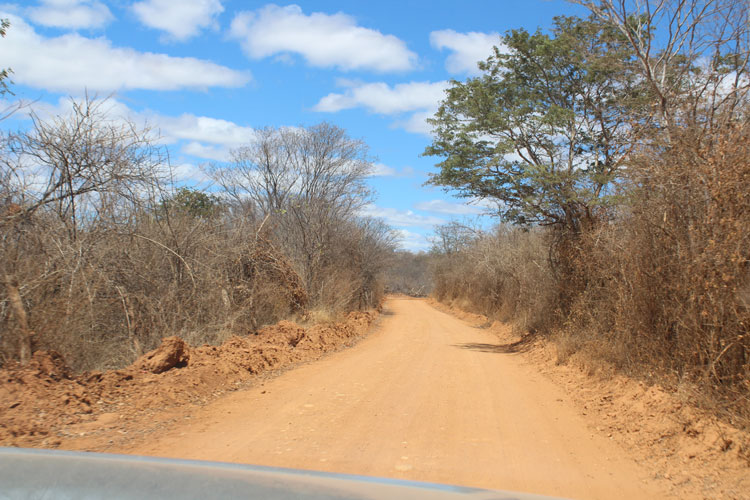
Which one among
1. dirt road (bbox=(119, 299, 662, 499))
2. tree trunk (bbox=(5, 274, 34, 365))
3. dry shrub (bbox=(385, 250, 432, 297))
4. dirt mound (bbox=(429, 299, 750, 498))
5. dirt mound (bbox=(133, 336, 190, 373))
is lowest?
dirt road (bbox=(119, 299, 662, 499))

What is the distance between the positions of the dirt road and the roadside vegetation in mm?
1506

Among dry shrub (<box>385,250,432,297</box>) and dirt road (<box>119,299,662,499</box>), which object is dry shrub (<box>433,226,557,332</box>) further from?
dry shrub (<box>385,250,432,297</box>)

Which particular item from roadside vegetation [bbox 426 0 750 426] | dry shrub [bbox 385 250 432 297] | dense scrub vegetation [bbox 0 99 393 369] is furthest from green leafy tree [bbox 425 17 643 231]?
dry shrub [bbox 385 250 432 297]

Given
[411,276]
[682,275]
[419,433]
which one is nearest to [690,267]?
[682,275]

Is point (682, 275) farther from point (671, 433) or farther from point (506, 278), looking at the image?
point (506, 278)

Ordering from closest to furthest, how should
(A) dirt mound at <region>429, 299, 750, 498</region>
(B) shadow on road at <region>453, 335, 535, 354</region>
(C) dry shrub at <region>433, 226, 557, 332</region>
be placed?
(A) dirt mound at <region>429, 299, 750, 498</region>
(B) shadow on road at <region>453, 335, 535, 354</region>
(C) dry shrub at <region>433, 226, 557, 332</region>

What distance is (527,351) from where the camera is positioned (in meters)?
14.3

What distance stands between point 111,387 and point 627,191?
8.08 metres

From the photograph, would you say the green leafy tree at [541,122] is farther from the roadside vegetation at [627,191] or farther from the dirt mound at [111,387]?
the dirt mound at [111,387]

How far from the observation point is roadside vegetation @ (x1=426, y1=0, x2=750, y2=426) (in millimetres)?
6141

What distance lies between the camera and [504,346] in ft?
53.3

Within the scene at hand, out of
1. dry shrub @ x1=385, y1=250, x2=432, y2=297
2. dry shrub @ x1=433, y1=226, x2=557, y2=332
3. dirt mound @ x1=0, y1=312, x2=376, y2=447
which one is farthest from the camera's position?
dry shrub @ x1=385, y1=250, x2=432, y2=297

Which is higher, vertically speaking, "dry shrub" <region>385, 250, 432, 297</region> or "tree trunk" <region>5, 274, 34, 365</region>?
"dry shrub" <region>385, 250, 432, 297</region>

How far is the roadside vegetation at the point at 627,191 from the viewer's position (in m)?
6.14
